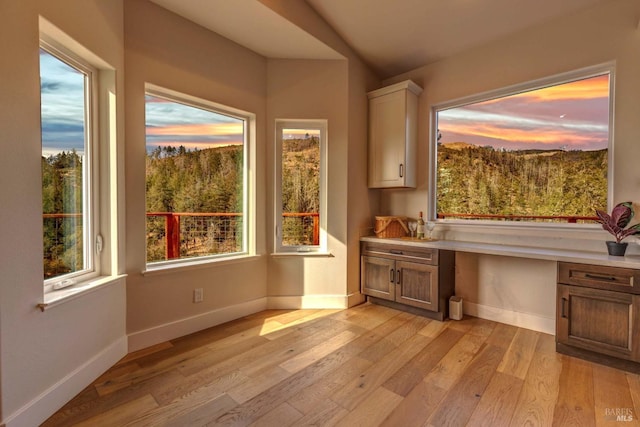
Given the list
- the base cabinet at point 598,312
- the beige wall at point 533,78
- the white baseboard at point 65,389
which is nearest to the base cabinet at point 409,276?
the beige wall at point 533,78

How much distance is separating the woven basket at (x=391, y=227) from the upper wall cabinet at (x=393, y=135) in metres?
0.39

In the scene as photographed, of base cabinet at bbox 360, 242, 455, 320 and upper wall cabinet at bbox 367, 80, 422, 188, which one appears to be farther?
upper wall cabinet at bbox 367, 80, 422, 188

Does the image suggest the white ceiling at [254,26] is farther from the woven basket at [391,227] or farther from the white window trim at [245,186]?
the woven basket at [391,227]

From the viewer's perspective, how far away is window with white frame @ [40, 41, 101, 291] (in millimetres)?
1819

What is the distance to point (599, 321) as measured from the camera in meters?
2.14

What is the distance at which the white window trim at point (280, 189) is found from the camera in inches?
130

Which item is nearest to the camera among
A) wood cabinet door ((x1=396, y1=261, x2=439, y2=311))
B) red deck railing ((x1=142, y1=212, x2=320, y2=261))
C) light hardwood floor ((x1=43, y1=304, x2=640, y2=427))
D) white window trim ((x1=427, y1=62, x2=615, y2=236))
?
light hardwood floor ((x1=43, y1=304, x2=640, y2=427))

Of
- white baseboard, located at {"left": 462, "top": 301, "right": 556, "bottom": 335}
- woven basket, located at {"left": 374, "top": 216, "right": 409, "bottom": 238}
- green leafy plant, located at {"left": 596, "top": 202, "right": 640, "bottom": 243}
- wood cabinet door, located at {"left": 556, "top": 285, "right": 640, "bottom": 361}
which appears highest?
green leafy plant, located at {"left": 596, "top": 202, "right": 640, "bottom": 243}

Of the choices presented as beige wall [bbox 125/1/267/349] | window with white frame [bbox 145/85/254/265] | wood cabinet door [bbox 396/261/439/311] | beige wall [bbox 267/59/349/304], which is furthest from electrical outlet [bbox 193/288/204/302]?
wood cabinet door [bbox 396/261/439/311]

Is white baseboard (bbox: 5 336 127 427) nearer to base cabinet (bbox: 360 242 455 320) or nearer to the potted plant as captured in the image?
base cabinet (bbox: 360 242 455 320)

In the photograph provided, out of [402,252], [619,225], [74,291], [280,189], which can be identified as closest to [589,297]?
[619,225]

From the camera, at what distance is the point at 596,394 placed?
1.82m

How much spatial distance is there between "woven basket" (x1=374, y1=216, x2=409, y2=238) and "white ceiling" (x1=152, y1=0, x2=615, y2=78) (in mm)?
1845

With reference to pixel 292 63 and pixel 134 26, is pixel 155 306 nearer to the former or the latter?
pixel 134 26
